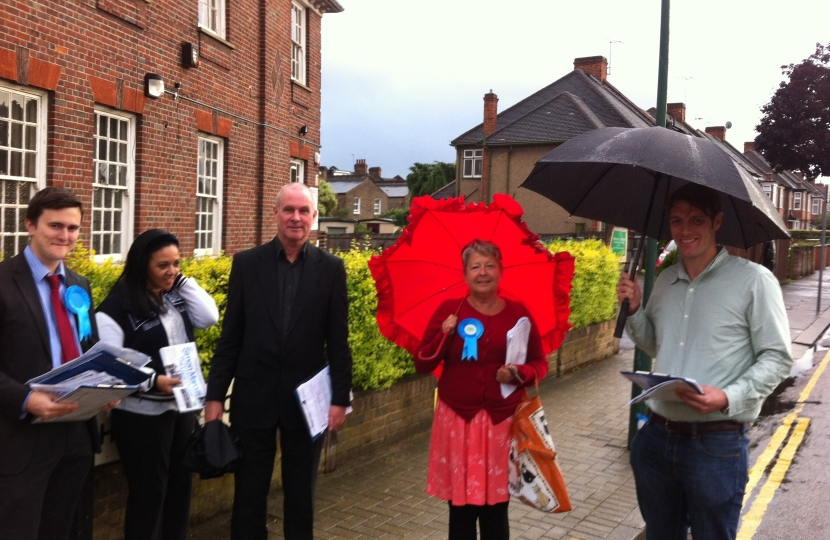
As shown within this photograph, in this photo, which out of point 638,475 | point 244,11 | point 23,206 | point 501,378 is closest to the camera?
point 638,475

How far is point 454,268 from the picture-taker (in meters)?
4.12

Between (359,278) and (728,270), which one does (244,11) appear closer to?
(359,278)

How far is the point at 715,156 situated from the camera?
10.8 ft

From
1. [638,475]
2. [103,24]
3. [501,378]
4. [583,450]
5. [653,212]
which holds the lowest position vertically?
[583,450]

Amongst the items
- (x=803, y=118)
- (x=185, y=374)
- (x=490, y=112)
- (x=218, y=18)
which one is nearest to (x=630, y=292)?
(x=185, y=374)

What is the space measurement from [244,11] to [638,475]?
493 inches

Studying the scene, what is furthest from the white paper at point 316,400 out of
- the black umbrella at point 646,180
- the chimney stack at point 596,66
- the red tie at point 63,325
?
the chimney stack at point 596,66

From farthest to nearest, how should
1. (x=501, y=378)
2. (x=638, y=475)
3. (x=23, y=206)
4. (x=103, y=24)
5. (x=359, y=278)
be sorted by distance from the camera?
(x=103, y=24)
(x=23, y=206)
(x=359, y=278)
(x=501, y=378)
(x=638, y=475)

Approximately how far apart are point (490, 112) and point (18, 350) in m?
39.0

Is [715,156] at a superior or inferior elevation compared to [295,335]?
superior

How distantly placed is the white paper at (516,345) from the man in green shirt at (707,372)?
0.66m

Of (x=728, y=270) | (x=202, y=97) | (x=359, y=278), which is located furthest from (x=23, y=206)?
(x=728, y=270)

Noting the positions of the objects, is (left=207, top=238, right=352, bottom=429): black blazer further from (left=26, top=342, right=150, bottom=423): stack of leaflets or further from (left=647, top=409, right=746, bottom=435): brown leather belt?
(left=647, top=409, right=746, bottom=435): brown leather belt

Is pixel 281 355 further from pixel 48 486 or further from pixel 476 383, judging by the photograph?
pixel 48 486
